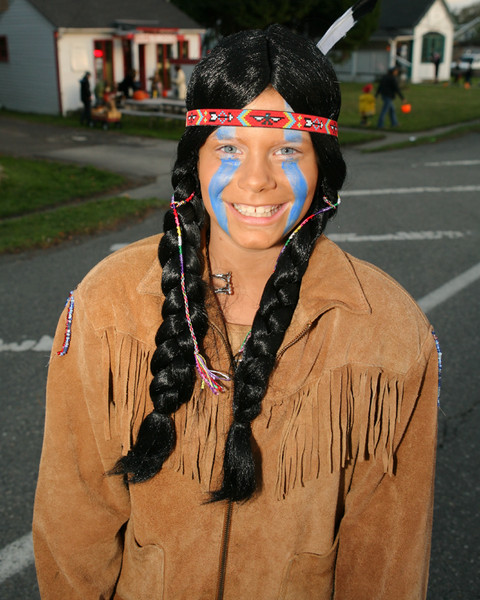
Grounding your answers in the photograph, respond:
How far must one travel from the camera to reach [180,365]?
182 centimetres

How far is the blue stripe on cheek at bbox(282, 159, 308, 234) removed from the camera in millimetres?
1824

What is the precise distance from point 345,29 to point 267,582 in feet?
5.59

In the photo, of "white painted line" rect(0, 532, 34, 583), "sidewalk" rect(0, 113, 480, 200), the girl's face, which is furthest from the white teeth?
"sidewalk" rect(0, 113, 480, 200)

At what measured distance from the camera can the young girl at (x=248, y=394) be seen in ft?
5.92

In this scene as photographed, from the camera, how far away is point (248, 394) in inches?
71.1

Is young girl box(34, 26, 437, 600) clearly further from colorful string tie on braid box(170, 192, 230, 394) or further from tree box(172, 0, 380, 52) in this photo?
tree box(172, 0, 380, 52)

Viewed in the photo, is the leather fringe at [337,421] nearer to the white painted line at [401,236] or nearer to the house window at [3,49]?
the white painted line at [401,236]

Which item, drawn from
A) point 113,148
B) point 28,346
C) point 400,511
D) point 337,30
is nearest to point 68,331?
point 400,511

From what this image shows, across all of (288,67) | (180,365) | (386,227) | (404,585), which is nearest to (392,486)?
(404,585)

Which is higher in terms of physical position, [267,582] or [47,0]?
[47,0]

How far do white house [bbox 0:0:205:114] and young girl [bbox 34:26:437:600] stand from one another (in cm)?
2073

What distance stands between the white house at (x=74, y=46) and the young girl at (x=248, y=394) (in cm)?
2073

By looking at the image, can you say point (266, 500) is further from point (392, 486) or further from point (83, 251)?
point (83, 251)

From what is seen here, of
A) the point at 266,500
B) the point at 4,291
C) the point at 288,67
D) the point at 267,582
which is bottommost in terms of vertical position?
the point at 4,291
